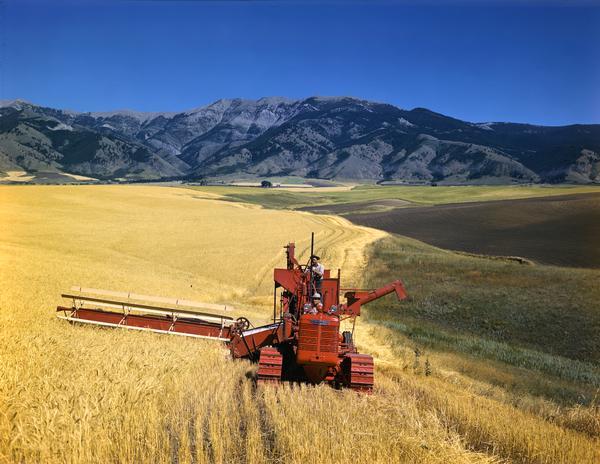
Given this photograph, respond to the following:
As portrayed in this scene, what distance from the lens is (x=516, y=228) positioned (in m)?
65.4

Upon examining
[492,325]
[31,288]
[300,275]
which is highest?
[300,275]

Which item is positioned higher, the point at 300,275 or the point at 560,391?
the point at 300,275

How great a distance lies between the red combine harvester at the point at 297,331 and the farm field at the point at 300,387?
2.21 ft

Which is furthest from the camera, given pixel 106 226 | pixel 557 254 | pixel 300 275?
pixel 106 226

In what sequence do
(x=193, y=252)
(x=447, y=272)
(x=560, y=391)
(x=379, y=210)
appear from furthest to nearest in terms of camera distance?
(x=379, y=210) → (x=193, y=252) → (x=447, y=272) → (x=560, y=391)

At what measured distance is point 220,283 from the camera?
3416cm

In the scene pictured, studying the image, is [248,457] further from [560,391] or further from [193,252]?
[193,252]

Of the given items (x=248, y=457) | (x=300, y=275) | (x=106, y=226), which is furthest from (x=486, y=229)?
(x=248, y=457)

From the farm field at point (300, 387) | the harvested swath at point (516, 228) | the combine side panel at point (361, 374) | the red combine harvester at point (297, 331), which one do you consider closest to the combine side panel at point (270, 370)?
the red combine harvester at point (297, 331)

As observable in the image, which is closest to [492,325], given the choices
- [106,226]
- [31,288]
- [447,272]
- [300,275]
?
[447,272]

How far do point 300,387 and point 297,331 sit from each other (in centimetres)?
166

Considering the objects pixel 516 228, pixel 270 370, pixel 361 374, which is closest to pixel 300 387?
pixel 270 370

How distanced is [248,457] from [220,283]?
27.5 metres

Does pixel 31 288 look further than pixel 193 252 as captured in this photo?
No
